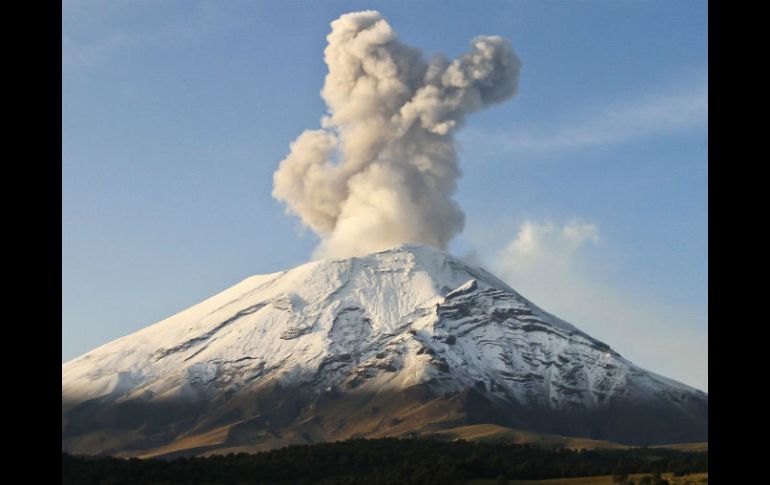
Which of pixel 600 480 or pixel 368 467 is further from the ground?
pixel 600 480

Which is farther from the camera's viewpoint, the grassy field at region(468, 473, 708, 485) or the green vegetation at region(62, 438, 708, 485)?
the green vegetation at region(62, 438, 708, 485)

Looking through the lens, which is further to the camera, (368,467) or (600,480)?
(368,467)

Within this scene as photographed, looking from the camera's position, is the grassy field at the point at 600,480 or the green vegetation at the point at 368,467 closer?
the grassy field at the point at 600,480
